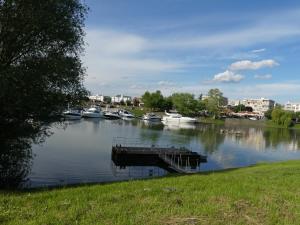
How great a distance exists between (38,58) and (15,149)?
572 centimetres

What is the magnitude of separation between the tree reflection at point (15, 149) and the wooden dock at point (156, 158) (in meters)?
18.7

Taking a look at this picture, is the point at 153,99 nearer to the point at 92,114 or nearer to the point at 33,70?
the point at 92,114

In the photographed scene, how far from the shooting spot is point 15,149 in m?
22.2

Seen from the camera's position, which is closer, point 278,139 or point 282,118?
point 278,139

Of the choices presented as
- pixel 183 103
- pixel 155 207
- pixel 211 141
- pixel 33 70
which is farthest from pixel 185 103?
pixel 155 207

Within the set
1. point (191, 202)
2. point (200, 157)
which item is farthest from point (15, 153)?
point (200, 157)

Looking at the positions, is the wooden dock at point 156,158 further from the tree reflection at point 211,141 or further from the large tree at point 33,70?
the large tree at point 33,70

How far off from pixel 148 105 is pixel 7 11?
16419 centimetres

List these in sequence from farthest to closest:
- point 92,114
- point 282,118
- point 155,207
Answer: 1. point 282,118
2. point 92,114
3. point 155,207

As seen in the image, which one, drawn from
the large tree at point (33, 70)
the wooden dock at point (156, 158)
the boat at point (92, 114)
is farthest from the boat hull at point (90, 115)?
the large tree at point (33, 70)

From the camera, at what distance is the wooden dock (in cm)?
4291

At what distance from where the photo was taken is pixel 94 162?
3875cm

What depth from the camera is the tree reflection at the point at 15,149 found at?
21500mm

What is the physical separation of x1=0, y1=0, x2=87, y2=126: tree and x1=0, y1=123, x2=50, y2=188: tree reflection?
506 millimetres
